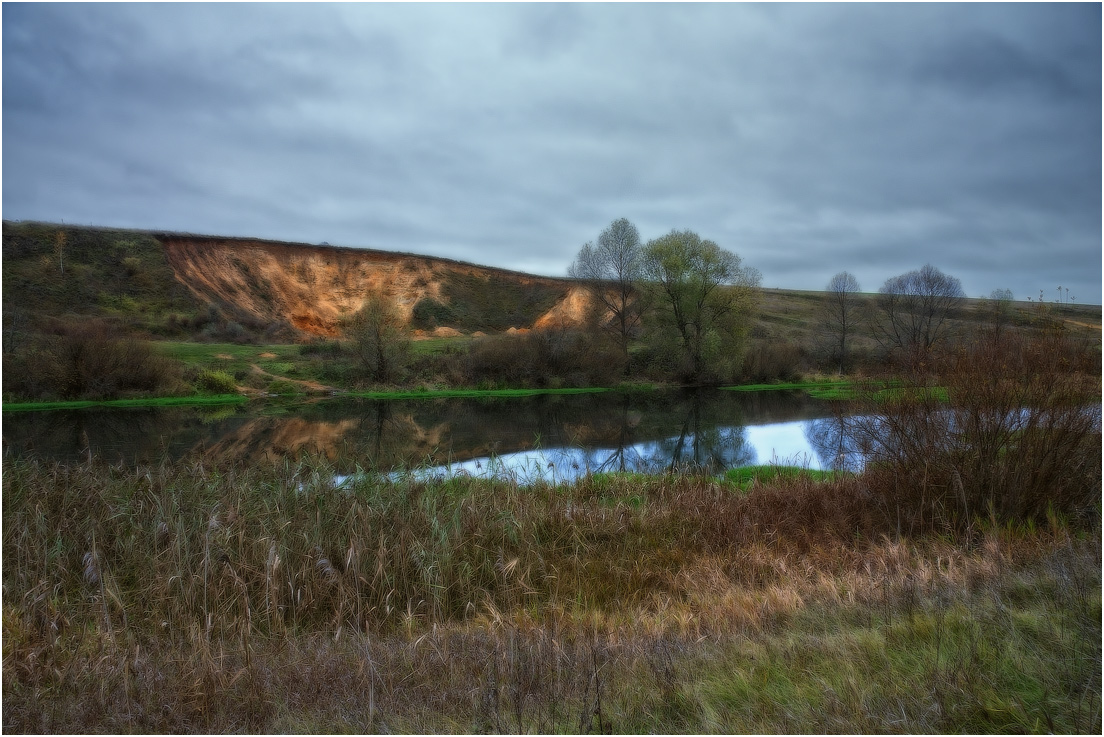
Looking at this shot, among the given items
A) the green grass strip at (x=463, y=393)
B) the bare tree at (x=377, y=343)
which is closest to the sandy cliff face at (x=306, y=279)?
the bare tree at (x=377, y=343)

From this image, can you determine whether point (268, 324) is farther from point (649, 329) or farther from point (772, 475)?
point (772, 475)

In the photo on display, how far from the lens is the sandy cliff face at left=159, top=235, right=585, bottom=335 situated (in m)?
55.3

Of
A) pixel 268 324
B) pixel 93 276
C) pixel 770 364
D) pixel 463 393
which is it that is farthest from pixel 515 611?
pixel 93 276

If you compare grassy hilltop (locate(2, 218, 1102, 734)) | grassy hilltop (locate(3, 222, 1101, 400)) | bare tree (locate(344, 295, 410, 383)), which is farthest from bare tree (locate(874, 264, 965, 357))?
grassy hilltop (locate(2, 218, 1102, 734))

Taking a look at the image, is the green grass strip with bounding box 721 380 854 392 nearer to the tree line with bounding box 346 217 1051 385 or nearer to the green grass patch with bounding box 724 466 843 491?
the tree line with bounding box 346 217 1051 385

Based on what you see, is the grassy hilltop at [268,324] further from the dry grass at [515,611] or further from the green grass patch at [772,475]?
the dry grass at [515,611]

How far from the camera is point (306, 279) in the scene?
61.2 m

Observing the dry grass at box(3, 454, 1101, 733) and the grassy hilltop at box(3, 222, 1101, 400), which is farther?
the grassy hilltop at box(3, 222, 1101, 400)

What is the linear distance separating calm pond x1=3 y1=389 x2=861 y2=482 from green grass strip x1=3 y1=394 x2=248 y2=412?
1373 millimetres

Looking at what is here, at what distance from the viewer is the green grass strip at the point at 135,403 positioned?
29.2 meters

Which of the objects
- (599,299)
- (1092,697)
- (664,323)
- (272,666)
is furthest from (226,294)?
(1092,697)

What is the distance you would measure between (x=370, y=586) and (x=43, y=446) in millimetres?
17679

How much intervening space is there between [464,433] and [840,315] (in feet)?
139

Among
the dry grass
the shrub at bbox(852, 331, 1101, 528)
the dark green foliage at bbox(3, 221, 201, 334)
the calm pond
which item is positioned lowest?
the calm pond
